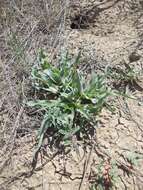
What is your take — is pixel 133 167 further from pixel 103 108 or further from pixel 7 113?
pixel 7 113

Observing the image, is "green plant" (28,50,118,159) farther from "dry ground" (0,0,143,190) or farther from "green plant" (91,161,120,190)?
"green plant" (91,161,120,190)

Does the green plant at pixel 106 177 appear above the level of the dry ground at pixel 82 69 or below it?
below

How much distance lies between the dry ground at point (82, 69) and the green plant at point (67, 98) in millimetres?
72

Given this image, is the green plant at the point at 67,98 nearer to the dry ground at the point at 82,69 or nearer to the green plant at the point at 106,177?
the dry ground at the point at 82,69

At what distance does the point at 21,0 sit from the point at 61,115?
3.16 ft

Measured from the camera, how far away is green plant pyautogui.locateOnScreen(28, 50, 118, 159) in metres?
1.95

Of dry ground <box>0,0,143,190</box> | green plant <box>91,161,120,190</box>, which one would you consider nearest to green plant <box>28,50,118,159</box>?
dry ground <box>0,0,143,190</box>

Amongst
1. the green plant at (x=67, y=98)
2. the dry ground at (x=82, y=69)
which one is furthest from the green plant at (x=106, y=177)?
the green plant at (x=67, y=98)

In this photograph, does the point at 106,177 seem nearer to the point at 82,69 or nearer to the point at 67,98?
the point at 67,98

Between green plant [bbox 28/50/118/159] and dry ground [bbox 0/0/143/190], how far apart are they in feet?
0.24

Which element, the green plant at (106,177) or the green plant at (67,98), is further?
the green plant at (67,98)

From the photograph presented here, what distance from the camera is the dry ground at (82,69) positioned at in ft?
6.19

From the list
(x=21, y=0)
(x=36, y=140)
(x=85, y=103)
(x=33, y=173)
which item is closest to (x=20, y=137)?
(x=36, y=140)

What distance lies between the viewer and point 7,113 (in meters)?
2.10
